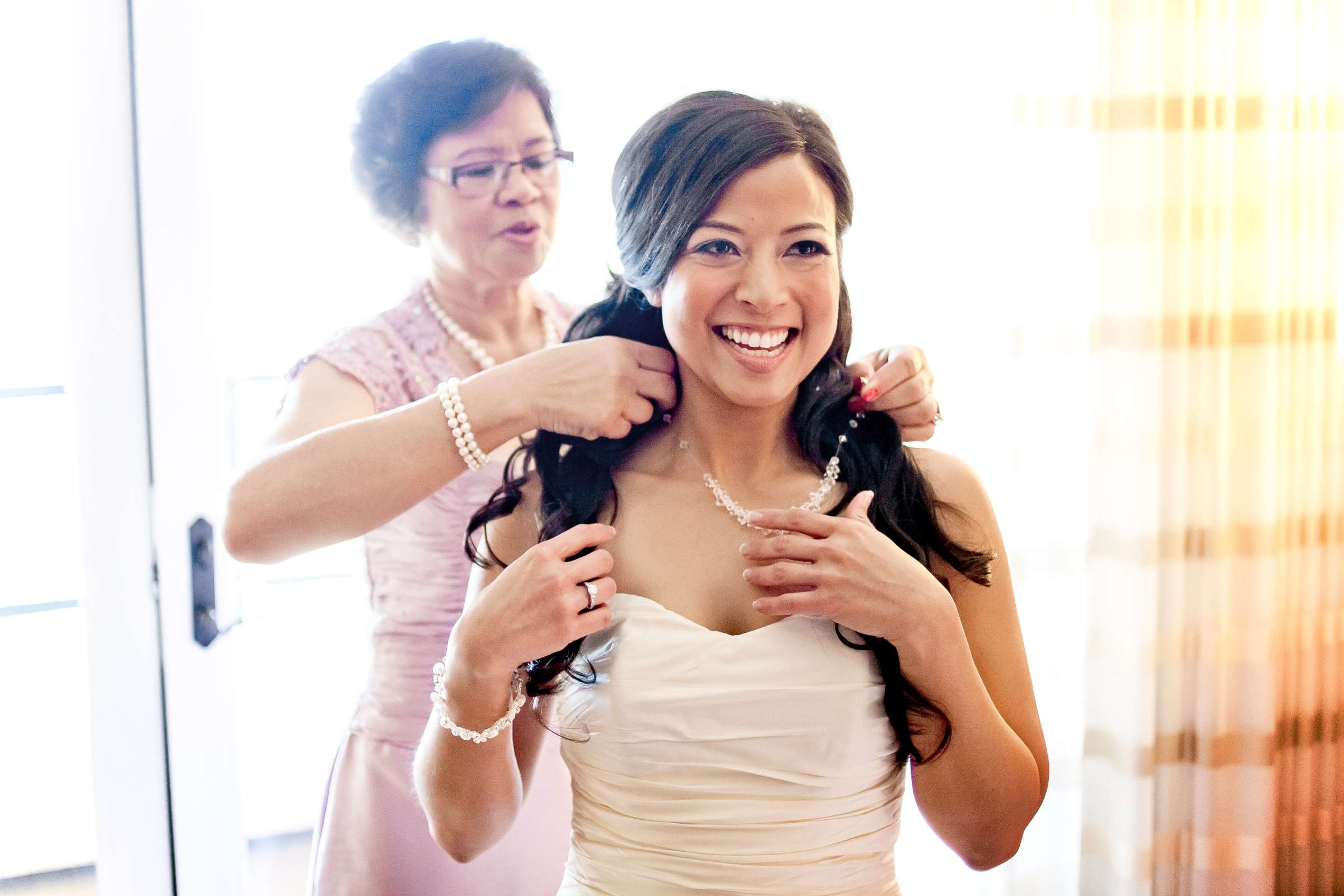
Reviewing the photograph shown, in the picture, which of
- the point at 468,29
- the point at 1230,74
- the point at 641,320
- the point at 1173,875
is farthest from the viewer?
the point at 1173,875

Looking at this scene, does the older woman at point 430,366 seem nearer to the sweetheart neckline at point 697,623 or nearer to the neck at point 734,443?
the neck at point 734,443

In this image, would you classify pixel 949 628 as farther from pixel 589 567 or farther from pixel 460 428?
pixel 460 428

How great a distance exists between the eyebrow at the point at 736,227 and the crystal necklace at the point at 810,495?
0.29 m

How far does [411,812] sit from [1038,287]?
1.72 metres

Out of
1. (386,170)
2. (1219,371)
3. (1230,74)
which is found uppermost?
(1230,74)

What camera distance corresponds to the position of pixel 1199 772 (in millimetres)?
2424

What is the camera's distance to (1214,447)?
7.80 ft

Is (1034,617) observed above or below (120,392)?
below

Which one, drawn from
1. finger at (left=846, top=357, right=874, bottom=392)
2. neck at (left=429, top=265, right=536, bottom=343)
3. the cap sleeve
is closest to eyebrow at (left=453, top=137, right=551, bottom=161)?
neck at (left=429, top=265, right=536, bottom=343)

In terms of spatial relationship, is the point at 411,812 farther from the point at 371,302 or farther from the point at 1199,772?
the point at 1199,772

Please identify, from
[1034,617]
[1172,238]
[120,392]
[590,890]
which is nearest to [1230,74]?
[1172,238]

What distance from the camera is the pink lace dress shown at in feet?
5.52

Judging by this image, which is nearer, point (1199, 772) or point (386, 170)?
point (386, 170)

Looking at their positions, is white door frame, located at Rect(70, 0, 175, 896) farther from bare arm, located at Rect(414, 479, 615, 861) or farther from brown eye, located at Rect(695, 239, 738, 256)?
brown eye, located at Rect(695, 239, 738, 256)
